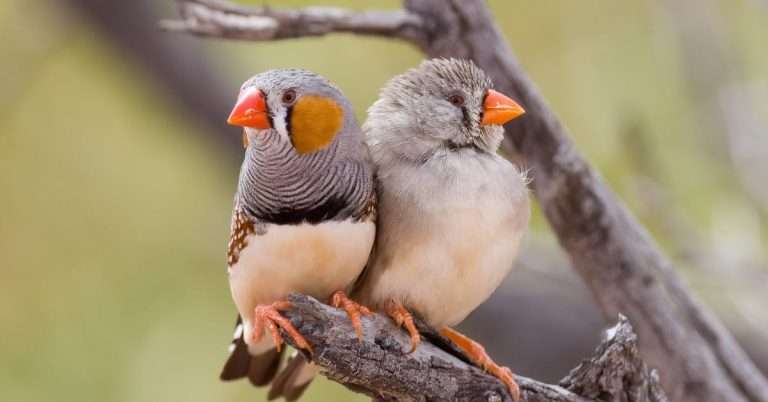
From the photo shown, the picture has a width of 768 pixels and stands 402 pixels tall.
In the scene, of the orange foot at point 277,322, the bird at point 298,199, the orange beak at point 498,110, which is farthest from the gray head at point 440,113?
the orange foot at point 277,322

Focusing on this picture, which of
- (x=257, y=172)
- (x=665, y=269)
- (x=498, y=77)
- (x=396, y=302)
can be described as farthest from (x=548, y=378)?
(x=257, y=172)

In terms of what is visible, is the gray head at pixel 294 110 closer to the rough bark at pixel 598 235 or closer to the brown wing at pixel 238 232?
the brown wing at pixel 238 232

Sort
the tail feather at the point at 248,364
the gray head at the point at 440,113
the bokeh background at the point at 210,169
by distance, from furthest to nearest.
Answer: the bokeh background at the point at 210,169 < the tail feather at the point at 248,364 < the gray head at the point at 440,113

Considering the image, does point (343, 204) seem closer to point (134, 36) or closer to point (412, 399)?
point (412, 399)

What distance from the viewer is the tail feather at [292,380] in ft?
9.43

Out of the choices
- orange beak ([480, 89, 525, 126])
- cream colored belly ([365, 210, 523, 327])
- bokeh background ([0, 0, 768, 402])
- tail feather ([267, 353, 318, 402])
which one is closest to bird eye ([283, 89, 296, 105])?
cream colored belly ([365, 210, 523, 327])

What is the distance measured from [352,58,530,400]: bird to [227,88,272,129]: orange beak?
34 cm

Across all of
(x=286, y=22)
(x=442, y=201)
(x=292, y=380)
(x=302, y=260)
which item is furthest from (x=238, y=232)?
(x=286, y=22)

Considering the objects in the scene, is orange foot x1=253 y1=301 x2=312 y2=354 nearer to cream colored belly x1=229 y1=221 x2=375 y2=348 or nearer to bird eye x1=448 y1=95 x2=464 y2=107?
cream colored belly x1=229 y1=221 x2=375 y2=348

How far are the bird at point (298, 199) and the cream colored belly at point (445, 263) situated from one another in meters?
0.08

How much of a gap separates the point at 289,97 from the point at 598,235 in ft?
3.49

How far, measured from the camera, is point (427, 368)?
2459 millimetres

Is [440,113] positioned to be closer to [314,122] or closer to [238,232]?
[314,122]

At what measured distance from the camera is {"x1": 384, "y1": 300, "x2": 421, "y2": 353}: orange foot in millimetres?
2461
